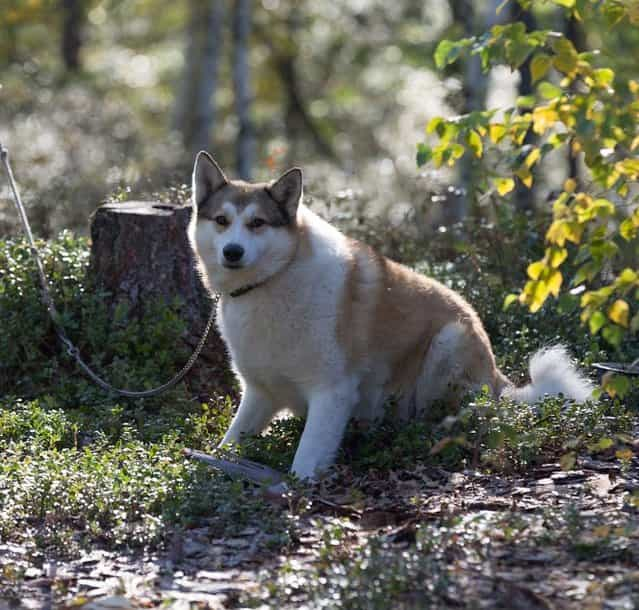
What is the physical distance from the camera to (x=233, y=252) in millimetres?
5199

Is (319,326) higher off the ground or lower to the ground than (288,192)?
lower

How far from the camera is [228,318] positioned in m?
5.51

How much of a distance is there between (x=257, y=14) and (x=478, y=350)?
20.2m

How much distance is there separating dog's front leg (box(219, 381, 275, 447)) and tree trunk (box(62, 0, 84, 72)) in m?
21.8

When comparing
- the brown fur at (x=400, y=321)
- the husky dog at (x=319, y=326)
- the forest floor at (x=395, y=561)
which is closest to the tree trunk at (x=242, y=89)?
the brown fur at (x=400, y=321)

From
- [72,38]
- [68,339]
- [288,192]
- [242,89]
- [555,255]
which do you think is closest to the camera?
[555,255]

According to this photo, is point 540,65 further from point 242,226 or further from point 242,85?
point 242,85

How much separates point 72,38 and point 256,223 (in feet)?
74.4

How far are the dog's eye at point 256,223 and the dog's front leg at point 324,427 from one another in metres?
0.91

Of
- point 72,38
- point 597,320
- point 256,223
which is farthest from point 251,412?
point 72,38

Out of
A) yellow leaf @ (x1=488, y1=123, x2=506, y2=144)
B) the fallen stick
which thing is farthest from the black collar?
yellow leaf @ (x1=488, y1=123, x2=506, y2=144)

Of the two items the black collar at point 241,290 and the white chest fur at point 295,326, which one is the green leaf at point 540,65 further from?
the black collar at point 241,290

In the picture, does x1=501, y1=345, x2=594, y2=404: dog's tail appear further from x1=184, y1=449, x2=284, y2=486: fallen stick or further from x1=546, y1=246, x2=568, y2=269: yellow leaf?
x1=546, y1=246, x2=568, y2=269: yellow leaf

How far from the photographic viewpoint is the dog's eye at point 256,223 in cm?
534
